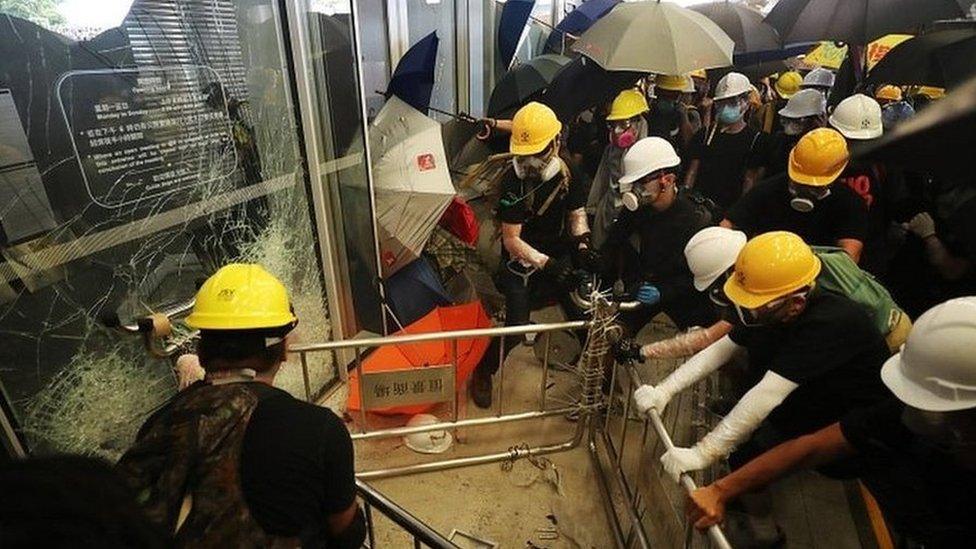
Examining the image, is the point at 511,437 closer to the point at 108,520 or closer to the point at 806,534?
the point at 806,534

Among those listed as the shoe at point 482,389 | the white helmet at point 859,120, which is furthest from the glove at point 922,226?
the shoe at point 482,389

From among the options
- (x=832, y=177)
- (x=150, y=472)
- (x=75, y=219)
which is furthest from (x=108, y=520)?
(x=832, y=177)

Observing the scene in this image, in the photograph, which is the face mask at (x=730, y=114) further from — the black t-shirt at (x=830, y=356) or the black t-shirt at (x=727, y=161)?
the black t-shirt at (x=830, y=356)

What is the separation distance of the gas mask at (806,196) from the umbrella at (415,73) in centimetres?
250

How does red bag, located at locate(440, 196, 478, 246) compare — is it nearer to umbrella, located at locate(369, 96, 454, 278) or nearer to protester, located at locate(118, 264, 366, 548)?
umbrella, located at locate(369, 96, 454, 278)

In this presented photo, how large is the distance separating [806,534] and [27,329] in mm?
3595

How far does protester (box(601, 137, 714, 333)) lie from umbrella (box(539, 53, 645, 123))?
1.22 metres

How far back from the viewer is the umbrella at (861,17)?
12.2ft

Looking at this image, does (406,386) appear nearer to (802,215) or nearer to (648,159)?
(648,159)

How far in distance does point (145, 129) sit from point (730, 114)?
13.5 feet

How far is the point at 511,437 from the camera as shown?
3.22 metres

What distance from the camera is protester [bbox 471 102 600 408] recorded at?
126 inches

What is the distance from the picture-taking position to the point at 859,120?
11.0 ft

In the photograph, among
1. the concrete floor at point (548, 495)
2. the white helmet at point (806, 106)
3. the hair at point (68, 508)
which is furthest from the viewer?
the white helmet at point (806, 106)
